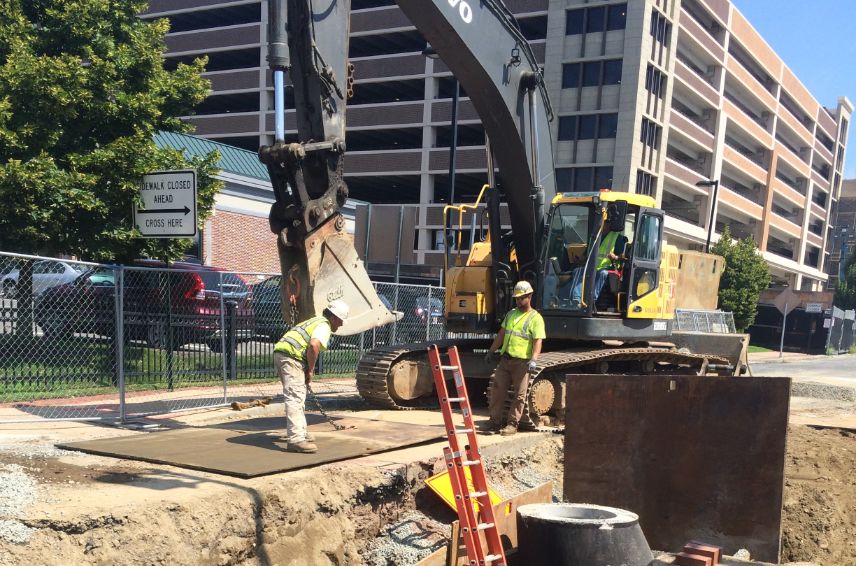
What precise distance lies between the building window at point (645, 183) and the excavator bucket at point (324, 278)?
3494cm

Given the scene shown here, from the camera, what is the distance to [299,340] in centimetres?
658

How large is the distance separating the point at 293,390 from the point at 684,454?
3355mm

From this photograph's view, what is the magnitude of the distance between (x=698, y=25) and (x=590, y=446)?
148 feet

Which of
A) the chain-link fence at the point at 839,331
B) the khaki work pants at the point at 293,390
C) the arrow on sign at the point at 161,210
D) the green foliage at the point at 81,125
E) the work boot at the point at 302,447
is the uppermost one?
the green foliage at the point at 81,125

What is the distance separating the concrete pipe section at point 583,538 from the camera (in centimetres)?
548

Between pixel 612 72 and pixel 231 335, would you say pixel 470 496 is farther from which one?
pixel 612 72

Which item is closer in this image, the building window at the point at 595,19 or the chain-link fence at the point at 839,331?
the chain-link fence at the point at 839,331

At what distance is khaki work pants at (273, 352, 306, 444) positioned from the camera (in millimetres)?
6602

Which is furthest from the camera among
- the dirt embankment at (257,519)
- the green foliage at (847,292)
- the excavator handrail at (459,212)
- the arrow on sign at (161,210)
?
the green foliage at (847,292)

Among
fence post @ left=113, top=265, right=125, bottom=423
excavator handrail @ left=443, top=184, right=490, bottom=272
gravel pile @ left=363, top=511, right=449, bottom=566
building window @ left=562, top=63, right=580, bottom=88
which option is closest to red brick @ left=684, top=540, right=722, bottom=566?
gravel pile @ left=363, top=511, right=449, bottom=566

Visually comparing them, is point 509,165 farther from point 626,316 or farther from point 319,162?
point 319,162

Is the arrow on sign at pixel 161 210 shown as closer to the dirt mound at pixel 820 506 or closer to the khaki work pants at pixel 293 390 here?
the khaki work pants at pixel 293 390

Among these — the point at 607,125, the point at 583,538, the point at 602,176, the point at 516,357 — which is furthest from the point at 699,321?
the point at 607,125

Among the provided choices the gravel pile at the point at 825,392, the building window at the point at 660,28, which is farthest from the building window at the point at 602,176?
the gravel pile at the point at 825,392
